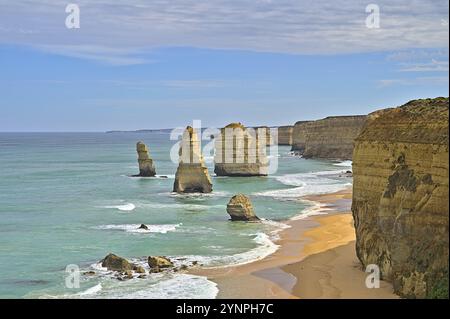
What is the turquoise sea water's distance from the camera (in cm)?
2503

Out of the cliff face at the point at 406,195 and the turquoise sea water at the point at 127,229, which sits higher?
the cliff face at the point at 406,195

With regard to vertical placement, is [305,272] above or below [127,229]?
below

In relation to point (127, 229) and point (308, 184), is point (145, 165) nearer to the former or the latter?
point (308, 184)

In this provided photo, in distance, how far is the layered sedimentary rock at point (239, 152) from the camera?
74562 millimetres

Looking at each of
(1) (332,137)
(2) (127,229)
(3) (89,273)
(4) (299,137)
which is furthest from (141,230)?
(4) (299,137)

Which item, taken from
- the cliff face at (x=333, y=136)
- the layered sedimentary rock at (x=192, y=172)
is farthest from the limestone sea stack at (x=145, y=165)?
the cliff face at (x=333, y=136)

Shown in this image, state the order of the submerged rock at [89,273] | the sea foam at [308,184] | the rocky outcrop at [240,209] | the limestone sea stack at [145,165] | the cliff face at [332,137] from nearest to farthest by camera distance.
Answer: the submerged rock at [89,273] < the rocky outcrop at [240,209] < the sea foam at [308,184] < the limestone sea stack at [145,165] < the cliff face at [332,137]

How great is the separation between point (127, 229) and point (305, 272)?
15.4 metres

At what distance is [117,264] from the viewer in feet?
89.2

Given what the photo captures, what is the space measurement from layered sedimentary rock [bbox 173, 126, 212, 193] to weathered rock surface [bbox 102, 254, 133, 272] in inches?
1114

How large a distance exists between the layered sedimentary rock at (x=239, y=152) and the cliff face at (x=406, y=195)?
1965 inches

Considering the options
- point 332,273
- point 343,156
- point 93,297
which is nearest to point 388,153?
point 332,273

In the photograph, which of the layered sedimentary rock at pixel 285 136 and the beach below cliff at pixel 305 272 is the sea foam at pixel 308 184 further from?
the layered sedimentary rock at pixel 285 136

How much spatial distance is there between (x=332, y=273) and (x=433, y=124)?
821cm
